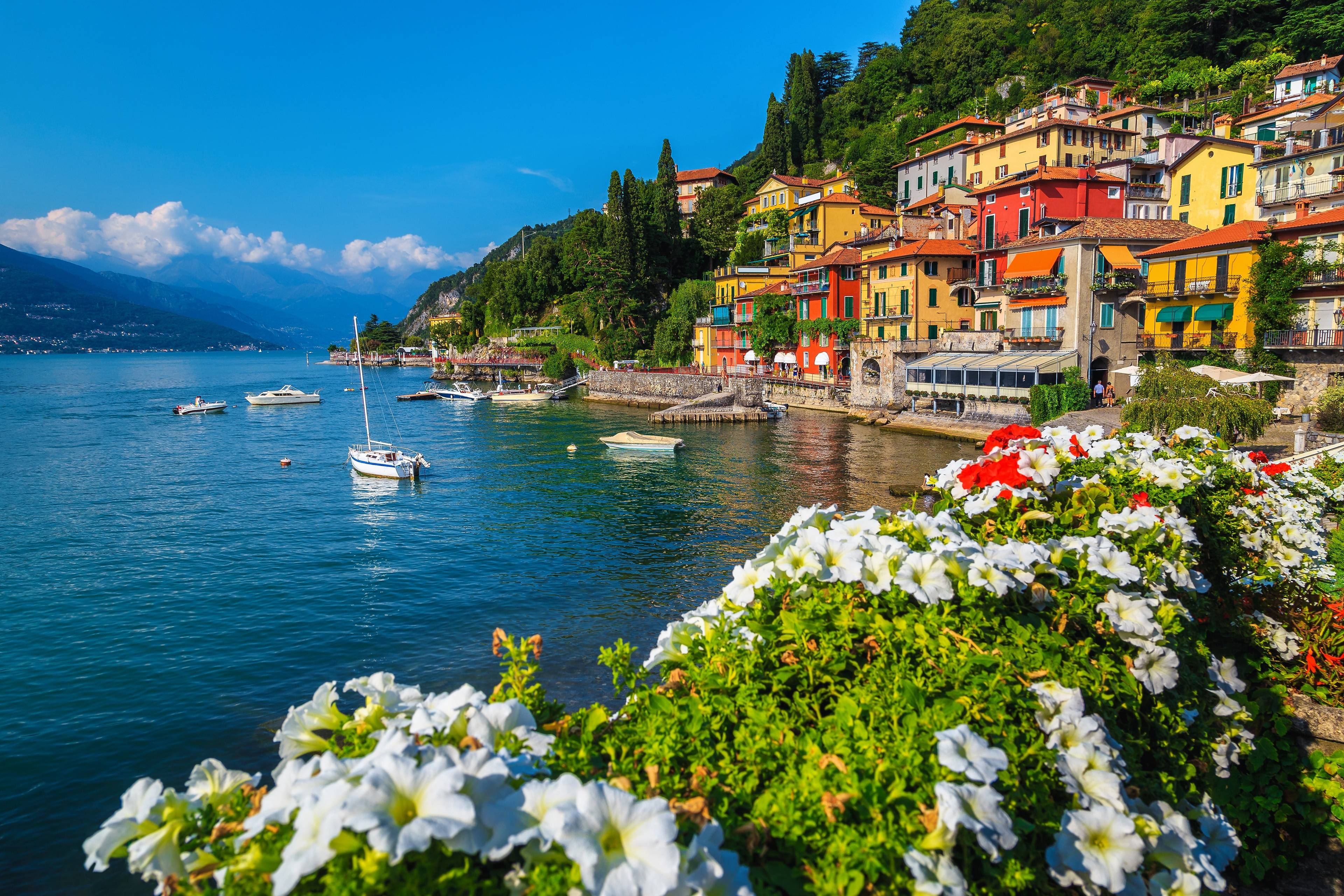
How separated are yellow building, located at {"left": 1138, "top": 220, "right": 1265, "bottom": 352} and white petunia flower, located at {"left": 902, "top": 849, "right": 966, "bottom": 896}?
39.0 meters

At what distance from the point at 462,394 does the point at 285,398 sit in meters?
16.4

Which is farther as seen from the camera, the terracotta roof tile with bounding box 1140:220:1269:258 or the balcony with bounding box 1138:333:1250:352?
the balcony with bounding box 1138:333:1250:352

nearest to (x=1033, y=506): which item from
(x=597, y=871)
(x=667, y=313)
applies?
(x=597, y=871)

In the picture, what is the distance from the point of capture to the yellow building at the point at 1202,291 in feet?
108

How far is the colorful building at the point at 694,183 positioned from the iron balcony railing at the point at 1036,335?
199ft

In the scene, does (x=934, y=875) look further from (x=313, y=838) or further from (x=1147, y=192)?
(x=1147, y=192)

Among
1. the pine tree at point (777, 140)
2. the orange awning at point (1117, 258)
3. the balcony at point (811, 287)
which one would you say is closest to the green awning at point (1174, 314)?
the orange awning at point (1117, 258)

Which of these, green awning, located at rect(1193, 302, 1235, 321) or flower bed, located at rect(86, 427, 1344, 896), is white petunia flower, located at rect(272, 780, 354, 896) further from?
green awning, located at rect(1193, 302, 1235, 321)

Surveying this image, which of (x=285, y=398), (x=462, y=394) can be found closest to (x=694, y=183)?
(x=462, y=394)

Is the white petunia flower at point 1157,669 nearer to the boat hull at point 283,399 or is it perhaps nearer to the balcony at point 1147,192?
the balcony at point 1147,192

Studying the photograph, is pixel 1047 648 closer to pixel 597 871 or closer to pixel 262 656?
pixel 597 871

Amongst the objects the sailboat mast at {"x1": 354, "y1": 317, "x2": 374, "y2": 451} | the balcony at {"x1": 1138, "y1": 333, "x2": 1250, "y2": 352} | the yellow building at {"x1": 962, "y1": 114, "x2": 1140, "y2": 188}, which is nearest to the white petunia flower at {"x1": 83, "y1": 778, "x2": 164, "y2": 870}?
the sailboat mast at {"x1": 354, "y1": 317, "x2": 374, "y2": 451}

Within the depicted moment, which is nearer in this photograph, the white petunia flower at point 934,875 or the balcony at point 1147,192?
the white petunia flower at point 934,875

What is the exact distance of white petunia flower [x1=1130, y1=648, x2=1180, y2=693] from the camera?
343cm
